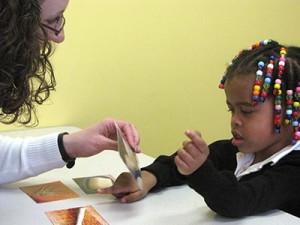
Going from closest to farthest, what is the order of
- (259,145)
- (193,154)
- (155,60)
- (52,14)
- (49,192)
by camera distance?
1. (193,154)
2. (52,14)
3. (49,192)
4. (259,145)
5. (155,60)

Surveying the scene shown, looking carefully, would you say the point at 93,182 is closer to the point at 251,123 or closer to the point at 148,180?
the point at 148,180

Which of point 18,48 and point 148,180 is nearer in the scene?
point 18,48

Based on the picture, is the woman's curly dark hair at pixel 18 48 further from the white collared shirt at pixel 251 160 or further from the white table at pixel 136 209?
the white collared shirt at pixel 251 160

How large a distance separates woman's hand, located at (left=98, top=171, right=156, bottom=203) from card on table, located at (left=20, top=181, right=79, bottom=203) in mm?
81

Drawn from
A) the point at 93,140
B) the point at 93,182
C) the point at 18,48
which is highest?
the point at 18,48

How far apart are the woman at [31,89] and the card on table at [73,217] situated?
183 mm

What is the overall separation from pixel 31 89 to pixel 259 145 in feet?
1.91

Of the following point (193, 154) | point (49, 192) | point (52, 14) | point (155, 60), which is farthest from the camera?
point (155, 60)

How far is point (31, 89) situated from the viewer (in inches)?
40.8

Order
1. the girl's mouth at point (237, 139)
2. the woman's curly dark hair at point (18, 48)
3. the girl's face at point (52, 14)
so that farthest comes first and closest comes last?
the girl's mouth at point (237, 139) < the girl's face at point (52, 14) < the woman's curly dark hair at point (18, 48)

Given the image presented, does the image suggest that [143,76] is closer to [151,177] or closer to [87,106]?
[87,106]

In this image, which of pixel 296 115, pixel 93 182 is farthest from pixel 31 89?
pixel 296 115

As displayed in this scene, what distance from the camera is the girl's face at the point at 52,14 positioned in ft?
3.07

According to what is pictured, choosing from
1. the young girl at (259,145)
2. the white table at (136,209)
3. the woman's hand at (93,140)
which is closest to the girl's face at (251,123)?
the young girl at (259,145)
